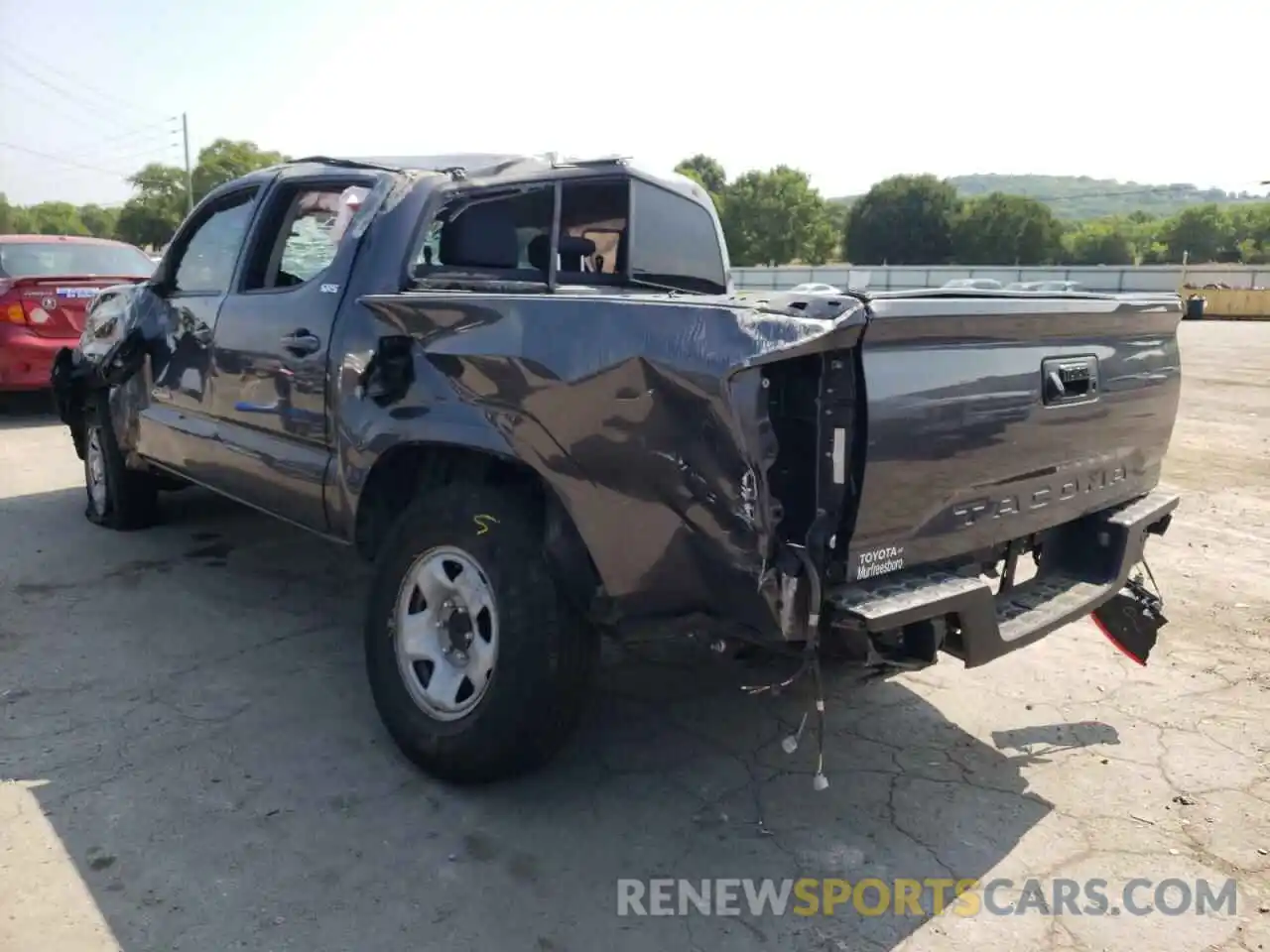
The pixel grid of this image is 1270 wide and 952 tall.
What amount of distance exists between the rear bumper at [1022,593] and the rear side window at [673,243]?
2059 millimetres

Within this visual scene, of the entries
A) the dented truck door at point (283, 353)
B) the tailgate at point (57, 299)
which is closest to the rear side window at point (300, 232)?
the dented truck door at point (283, 353)

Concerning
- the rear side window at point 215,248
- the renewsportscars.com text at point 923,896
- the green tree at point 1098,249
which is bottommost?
the renewsportscars.com text at point 923,896

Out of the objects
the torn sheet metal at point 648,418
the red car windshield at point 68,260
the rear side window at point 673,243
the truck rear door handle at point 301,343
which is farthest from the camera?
the red car windshield at point 68,260

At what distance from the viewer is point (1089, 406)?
319 centimetres

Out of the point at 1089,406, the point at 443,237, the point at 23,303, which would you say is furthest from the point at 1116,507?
the point at 23,303

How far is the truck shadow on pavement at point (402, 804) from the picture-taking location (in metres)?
2.57

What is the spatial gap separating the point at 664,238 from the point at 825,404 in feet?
7.60

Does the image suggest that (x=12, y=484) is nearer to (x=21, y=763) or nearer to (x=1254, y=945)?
(x=21, y=763)

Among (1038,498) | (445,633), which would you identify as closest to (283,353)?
(445,633)

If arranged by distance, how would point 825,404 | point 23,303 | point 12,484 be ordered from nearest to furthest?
point 825,404 < point 12,484 < point 23,303

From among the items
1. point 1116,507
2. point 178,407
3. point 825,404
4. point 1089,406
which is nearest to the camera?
point 825,404

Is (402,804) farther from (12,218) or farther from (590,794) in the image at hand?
(12,218)

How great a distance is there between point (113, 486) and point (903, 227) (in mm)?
91730

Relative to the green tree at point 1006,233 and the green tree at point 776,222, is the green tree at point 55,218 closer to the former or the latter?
the green tree at point 776,222
